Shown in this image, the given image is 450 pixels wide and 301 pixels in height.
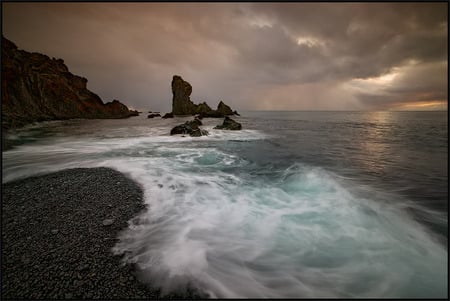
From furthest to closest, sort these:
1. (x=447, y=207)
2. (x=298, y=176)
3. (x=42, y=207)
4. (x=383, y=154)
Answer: (x=383, y=154) < (x=298, y=176) < (x=447, y=207) < (x=42, y=207)

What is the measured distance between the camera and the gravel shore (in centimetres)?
265

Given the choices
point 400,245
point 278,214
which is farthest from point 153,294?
point 400,245

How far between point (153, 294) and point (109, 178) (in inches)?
196

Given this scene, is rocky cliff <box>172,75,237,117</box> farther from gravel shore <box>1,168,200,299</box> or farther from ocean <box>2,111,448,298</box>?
gravel shore <box>1,168,200,299</box>

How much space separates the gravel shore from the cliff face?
24.0m

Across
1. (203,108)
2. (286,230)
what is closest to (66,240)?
(286,230)

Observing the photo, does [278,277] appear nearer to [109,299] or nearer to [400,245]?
[109,299]

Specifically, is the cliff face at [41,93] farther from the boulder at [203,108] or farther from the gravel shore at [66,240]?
the boulder at [203,108]

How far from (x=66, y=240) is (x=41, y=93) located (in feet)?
182

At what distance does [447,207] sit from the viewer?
227 inches

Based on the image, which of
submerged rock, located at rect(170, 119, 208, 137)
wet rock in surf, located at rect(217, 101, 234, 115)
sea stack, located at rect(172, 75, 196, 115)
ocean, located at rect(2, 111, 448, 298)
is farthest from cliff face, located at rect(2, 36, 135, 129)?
wet rock in surf, located at rect(217, 101, 234, 115)

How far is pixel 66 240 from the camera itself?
136 inches

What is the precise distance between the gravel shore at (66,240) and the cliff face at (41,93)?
2399 cm

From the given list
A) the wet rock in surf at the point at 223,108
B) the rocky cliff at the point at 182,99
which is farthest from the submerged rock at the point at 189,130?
the rocky cliff at the point at 182,99
